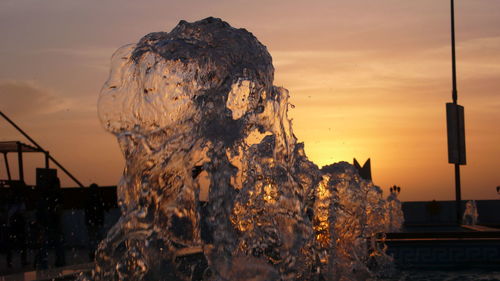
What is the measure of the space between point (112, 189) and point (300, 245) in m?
12.5

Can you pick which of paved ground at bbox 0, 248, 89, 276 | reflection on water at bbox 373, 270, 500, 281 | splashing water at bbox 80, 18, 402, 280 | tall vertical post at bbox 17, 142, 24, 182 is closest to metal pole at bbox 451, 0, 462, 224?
paved ground at bbox 0, 248, 89, 276

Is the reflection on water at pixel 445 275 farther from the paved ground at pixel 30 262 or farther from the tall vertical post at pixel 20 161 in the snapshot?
the tall vertical post at pixel 20 161

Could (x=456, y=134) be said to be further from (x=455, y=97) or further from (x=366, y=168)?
(x=366, y=168)

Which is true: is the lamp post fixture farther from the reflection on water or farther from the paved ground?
the reflection on water

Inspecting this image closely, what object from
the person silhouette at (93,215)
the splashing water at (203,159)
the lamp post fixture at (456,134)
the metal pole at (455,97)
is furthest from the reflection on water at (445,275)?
the lamp post fixture at (456,134)

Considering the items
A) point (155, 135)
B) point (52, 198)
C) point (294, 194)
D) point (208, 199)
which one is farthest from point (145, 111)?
point (52, 198)

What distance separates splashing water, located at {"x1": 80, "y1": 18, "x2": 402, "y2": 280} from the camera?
7.08 m

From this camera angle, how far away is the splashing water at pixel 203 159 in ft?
23.2

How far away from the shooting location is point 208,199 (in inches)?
287

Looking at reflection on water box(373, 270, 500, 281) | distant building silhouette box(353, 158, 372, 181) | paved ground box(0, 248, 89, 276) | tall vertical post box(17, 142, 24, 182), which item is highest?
tall vertical post box(17, 142, 24, 182)

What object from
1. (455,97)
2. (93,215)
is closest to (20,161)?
(93,215)

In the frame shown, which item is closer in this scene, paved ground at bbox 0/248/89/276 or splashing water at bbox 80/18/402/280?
splashing water at bbox 80/18/402/280

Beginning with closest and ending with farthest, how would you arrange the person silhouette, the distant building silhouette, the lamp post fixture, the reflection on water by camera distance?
the reflection on water → the person silhouette → the distant building silhouette → the lamp post fixture

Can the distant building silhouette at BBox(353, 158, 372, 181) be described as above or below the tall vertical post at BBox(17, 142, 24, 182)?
below
